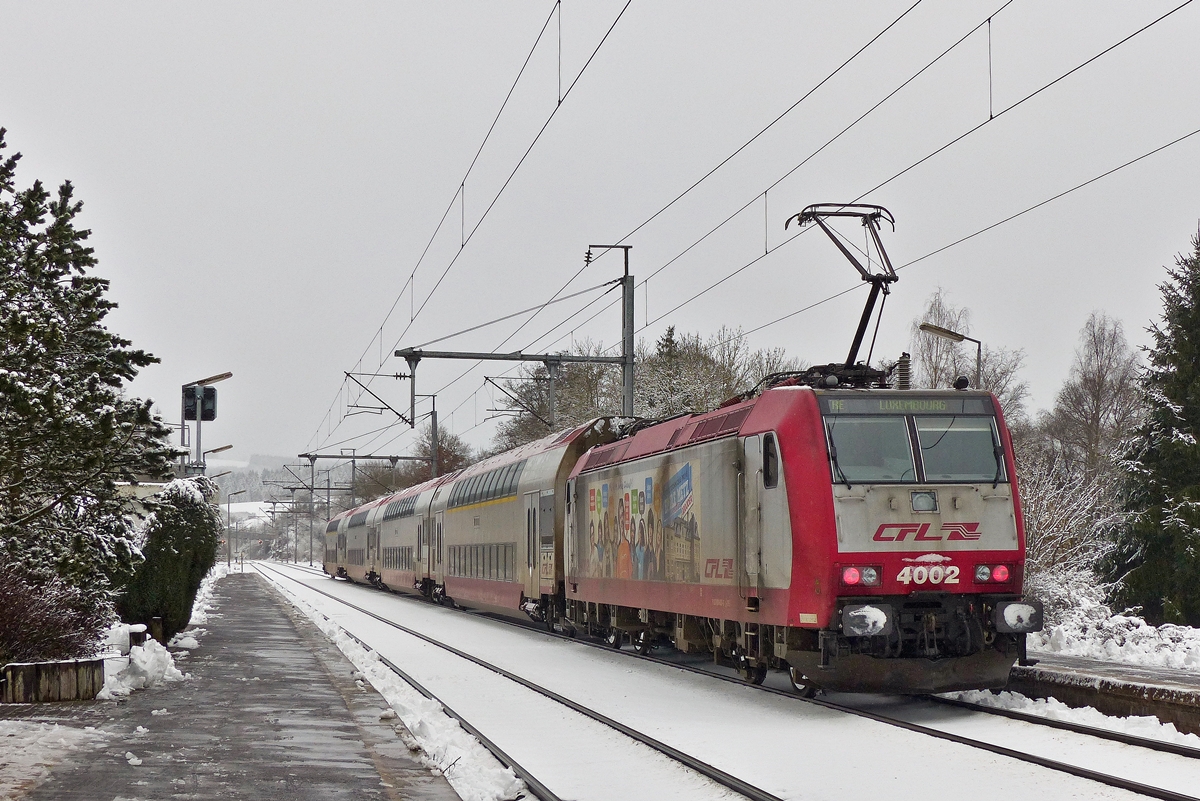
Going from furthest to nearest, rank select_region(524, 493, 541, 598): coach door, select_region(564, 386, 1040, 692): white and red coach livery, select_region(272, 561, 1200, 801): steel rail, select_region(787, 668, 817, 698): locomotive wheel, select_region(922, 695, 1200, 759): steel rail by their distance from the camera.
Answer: select_region(524, 493, 541, 598): coach door → select_region(787, 668, 817, 698): locomotive wheel → select_region(564, 386, 1040, 692): white and red coach livery → select_region(922, 695, 1200, 759): steel rail → select_region(272, 561, 1200, 801): steel rail

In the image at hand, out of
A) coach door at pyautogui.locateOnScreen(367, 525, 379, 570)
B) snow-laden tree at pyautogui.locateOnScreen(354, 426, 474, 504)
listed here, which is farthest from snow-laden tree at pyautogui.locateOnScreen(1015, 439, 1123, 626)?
snow-laden tree at pyautogui.locateOnScreen(354, 426, 474, 504)

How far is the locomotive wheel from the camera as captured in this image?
1274 cm

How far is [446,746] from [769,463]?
4346 millimetres

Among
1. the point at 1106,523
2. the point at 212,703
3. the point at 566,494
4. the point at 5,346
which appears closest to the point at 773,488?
the point at 212,703

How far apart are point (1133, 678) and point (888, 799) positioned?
17.3 feet

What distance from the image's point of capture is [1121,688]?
37.4 ft

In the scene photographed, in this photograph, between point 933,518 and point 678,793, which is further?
point 933,518

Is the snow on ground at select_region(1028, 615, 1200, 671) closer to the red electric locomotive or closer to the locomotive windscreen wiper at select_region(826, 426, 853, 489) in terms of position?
the red electric locomotive

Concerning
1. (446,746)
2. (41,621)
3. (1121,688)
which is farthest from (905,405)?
(41,621)

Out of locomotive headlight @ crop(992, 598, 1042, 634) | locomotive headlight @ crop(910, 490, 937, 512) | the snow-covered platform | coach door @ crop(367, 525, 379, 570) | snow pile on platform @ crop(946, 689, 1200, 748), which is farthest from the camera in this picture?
coach door @ crop(367, 525, 379, 570)

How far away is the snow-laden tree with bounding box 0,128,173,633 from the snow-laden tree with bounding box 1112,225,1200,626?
68.4 ft

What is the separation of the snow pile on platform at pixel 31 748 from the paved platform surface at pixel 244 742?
4.2 inches

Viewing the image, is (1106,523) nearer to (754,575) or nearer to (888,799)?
(754,575)

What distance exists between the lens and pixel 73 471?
10883mm
